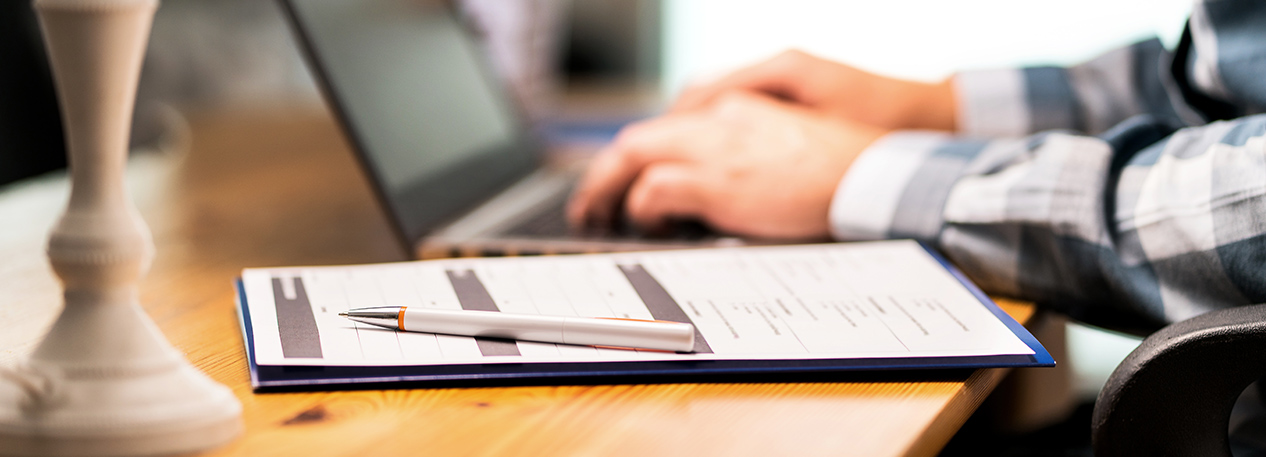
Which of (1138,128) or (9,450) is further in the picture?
(1138,128)

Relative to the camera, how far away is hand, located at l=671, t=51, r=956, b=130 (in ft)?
2.46

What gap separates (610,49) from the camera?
3.48 m

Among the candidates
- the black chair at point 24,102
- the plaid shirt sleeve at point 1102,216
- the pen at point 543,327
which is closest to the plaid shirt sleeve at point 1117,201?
the plaid shirt sleeve at point 1102,216

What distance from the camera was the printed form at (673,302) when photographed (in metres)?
0.35

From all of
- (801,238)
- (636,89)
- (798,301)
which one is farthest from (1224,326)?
(636,89)

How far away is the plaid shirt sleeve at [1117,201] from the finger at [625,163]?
0.14 m

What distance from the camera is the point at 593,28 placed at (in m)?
3.41

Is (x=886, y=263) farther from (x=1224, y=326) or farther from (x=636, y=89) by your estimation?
(x=636, y=89)

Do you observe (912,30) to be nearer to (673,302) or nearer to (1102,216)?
(1102,216)

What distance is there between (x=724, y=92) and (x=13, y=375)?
58 centimetres

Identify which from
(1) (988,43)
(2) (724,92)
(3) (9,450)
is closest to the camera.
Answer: (3) (9,450)

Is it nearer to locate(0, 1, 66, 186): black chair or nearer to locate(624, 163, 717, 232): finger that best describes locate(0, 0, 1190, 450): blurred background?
locate(0, 1, 66, 186): black chair

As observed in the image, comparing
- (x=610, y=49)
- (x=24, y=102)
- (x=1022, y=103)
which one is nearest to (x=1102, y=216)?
(x=1022, y=103)

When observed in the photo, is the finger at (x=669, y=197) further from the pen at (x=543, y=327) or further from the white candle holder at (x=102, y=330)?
the white candle holder at (x=102, y=330)
